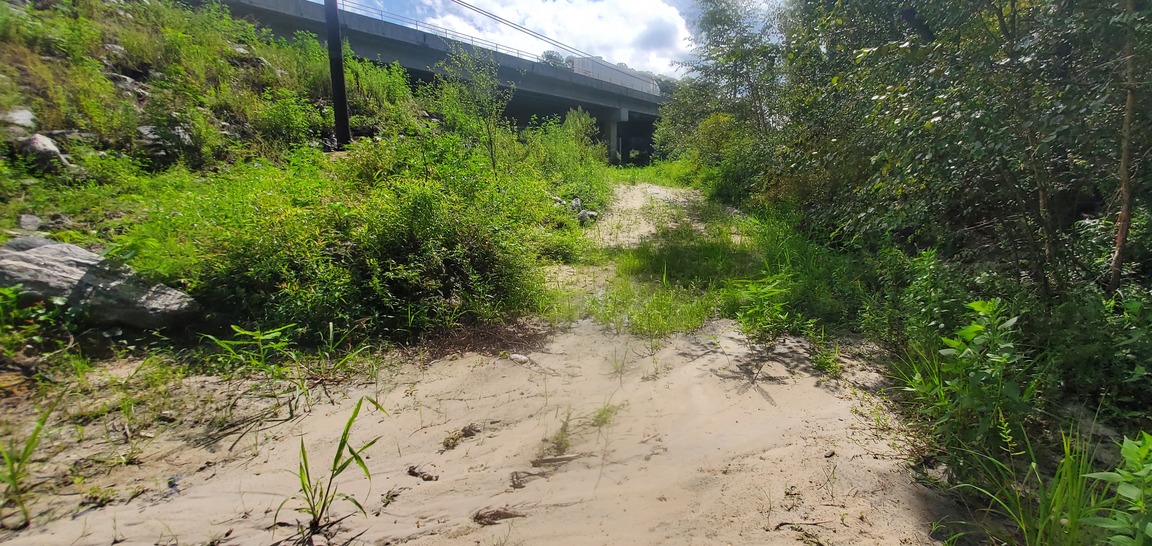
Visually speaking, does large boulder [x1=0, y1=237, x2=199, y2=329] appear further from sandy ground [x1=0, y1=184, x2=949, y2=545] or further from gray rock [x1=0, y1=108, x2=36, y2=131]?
gray rock [x1=0, y1=108, x2=36, y2=131]

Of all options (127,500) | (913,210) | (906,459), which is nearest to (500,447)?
(127,500)

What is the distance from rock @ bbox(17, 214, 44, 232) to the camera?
4.63 metres

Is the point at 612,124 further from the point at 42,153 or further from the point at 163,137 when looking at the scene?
the point at 42,153

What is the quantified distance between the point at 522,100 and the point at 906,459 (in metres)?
25.5

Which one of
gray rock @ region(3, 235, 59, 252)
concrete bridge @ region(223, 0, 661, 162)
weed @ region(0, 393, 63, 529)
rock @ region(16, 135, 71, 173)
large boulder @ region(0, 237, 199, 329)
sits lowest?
weed @ region(0, 393, 63, 529)

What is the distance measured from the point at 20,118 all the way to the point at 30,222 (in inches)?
117

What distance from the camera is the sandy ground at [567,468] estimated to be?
2041 mm

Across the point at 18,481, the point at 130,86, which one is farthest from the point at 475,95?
the point at 18,481

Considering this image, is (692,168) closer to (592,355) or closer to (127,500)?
(592,355)

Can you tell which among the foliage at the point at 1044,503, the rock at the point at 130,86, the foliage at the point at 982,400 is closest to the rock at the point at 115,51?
the rock at the point at 130,86

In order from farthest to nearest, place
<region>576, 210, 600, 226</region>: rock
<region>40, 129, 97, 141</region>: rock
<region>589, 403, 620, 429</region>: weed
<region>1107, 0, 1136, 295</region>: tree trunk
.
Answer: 1. <region>576, 210, 600, 226</region>: rock
2. <region>40, 129, 97, 141</region>: rock
3. <region>589, 403, 620, 429</region>: weed
4. <region>1107, 0, 1136, 295</region>: tree trunk

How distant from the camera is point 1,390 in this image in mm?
2912

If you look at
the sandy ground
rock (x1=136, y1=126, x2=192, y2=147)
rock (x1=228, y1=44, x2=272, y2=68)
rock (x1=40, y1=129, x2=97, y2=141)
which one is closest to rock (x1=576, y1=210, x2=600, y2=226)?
the sandy ground

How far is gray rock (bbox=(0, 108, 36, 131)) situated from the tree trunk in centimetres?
1089
